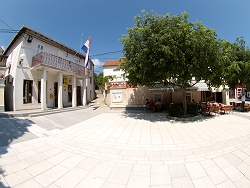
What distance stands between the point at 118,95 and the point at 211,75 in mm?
9756

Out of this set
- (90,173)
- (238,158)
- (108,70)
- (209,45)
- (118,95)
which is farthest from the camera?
(108,70)

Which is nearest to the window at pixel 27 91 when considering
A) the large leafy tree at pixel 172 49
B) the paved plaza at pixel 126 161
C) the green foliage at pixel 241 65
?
the paved plaza at pixel 126 161

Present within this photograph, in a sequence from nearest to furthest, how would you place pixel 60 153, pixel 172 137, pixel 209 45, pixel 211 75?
pixel 60 153
pixel 172 137
pixel 209 45
pixel 211 75

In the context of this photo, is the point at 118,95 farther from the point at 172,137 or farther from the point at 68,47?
the point at 172,137

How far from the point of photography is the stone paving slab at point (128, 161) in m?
2.74

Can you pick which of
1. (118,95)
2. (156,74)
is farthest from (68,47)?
(156,74)

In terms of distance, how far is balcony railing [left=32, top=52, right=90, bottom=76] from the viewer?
39.2ft

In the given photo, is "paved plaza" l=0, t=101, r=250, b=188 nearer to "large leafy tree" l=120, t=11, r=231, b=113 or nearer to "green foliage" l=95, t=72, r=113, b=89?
"large leafy tree" l=120, t=11, r=231, b=113

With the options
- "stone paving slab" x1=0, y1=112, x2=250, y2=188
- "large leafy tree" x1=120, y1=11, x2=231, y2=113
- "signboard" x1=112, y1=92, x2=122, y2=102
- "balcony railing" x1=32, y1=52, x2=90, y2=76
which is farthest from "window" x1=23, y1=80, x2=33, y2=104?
"large leafy tree" x1=120, y1=11, x2=231, y2=113

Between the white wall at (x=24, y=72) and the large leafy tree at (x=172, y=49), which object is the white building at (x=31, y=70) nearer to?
the white wall at (x=24, y=72)

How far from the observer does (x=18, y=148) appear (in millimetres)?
4320

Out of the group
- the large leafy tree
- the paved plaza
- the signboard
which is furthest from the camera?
the signboard

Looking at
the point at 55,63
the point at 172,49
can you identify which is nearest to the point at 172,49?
the point at 172,49

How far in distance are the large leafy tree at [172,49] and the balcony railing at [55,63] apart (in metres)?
8.56
